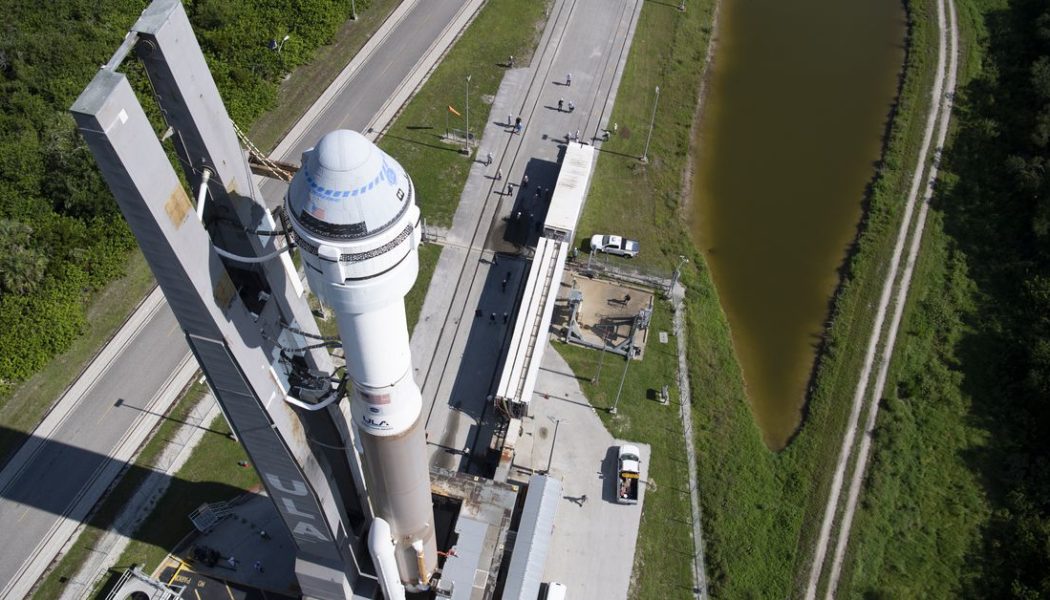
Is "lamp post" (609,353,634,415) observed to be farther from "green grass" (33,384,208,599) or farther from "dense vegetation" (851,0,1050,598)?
"green grass" (33,384,208,599)

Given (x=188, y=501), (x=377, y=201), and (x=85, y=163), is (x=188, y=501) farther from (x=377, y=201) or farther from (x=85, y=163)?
(x=377, y=201)

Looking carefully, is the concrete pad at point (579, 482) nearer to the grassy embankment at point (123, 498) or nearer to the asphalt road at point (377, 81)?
the grassy embankment at point (123, 498)

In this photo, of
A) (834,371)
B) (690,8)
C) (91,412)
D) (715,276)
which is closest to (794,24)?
(690,8)

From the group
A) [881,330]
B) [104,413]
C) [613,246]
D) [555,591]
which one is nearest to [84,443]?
[104,413]

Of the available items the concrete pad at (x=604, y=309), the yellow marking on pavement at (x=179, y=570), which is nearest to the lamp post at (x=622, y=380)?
the concrete pad at (x=604, y=309)

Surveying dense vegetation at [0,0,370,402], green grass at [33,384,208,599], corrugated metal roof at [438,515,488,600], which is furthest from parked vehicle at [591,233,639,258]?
dense vegetation at [0,0,370,402]

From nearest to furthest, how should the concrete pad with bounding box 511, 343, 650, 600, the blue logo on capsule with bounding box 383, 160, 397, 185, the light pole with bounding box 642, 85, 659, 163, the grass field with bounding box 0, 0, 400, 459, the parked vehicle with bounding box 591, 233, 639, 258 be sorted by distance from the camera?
the blue logo on capsule with bounding box 383, 160, 397, 185 < the concrete pad with bounding box 511, 343, 650, 600 < the grass field with bounding box 0, 0, 400, 459 < the parked vehicle with bounding box 591, 233, 639, 258 < the light pole with bounding box 642, 85, 659, 163
